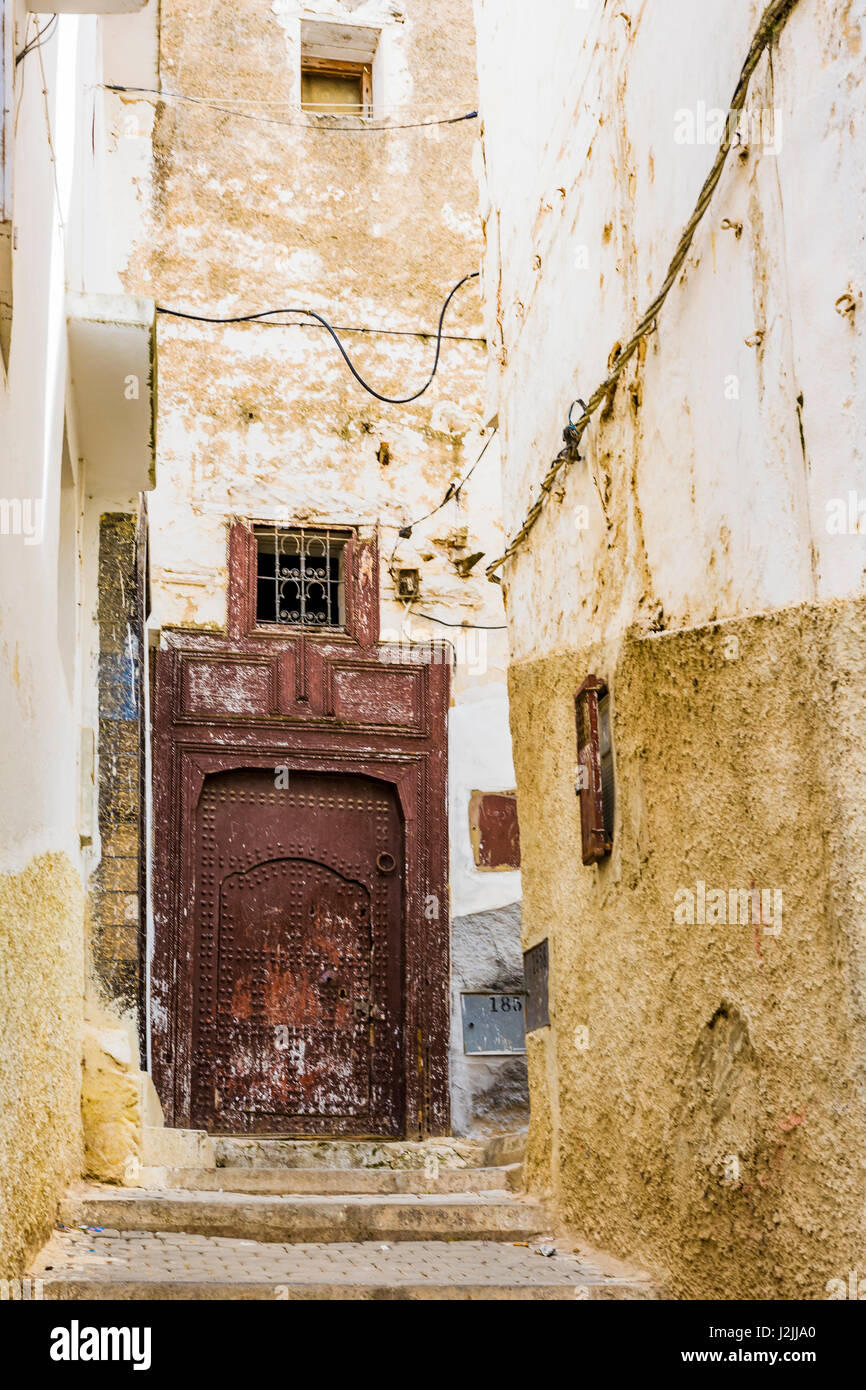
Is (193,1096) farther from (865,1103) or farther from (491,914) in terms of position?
(865,1103)

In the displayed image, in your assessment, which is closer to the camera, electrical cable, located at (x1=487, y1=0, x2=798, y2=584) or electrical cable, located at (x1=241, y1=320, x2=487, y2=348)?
electrical cable, located at (x1=487, y1=0, x2=798, y2=584)

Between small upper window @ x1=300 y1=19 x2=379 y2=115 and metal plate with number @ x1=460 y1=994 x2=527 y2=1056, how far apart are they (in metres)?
6.16

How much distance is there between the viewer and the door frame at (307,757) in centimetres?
889

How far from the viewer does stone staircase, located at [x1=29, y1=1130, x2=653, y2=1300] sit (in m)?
3.70

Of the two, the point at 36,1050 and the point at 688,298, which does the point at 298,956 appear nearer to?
the point at 36,1050

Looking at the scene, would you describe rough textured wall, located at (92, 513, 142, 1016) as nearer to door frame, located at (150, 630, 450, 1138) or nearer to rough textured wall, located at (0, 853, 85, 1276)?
rough textured wall, located at (0, 853, 85, 1276)

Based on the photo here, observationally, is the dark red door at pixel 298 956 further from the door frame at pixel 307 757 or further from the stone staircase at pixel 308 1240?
the stone staircase at pixel 308 1240

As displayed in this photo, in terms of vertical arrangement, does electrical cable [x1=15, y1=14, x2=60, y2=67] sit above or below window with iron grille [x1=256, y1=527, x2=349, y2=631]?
above

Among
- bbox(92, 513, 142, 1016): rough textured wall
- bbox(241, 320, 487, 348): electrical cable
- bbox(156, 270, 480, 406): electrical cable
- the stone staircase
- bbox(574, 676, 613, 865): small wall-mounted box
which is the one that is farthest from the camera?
bbox(241, 320, 487, 348): electrical cable

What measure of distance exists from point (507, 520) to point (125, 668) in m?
1.83

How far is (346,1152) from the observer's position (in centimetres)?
877

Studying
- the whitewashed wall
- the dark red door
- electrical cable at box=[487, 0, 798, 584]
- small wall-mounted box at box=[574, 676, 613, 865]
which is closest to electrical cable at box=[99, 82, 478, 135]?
the whitewashed wall

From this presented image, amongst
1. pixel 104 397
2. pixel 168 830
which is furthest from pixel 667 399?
pixel 168 830

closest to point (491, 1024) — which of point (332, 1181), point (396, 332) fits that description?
point (332, 1181)
